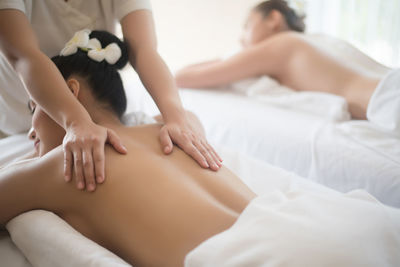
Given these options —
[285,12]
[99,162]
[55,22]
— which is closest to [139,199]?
[99,162]

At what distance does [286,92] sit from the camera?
1.90 meters

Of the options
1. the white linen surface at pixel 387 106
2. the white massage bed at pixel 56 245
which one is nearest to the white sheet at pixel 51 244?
the white massage bed at pixel 56 245

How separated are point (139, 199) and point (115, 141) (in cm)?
19

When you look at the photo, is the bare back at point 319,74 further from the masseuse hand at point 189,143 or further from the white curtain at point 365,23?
the white curtain at point 365,23

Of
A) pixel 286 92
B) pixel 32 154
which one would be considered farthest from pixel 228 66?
pixel 32 154

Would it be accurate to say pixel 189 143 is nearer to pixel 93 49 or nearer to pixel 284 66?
pixel 93 49

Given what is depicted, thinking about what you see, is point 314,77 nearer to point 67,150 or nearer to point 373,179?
point 373,179

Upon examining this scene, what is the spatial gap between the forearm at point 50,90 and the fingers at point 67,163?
0.09 m

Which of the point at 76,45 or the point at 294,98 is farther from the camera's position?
the point at 294,98

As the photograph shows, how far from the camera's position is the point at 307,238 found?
2.22 feet

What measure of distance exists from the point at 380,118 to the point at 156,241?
1.07 m

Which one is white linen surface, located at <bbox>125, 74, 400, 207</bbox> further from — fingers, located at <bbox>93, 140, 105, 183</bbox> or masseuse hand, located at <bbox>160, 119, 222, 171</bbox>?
fingers, located at <bbox>93, 140, 105, 183</bbox>

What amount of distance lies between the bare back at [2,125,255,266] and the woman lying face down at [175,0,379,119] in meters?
0.98

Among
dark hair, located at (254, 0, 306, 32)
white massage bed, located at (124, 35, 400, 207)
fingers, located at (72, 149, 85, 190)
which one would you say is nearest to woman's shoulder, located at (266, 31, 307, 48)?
white massage bed, located at (124, 35, 400, 207)
